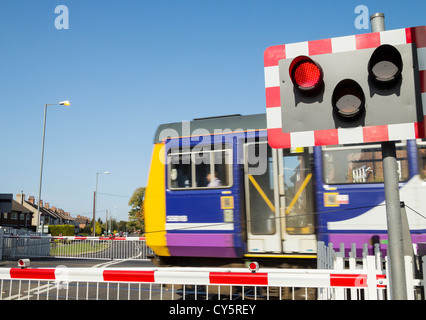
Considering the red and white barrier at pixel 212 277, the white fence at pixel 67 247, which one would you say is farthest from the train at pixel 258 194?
the white fence at pixel 67 247

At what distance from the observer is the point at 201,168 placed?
8602 millimetres

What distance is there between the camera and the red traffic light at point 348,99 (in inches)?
99.0

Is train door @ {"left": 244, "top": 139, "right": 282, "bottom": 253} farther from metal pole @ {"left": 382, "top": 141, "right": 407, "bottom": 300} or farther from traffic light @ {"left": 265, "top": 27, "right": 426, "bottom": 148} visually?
metal pole @ {"left": 382, "top": 141, "right": 407, "bottom": 300}

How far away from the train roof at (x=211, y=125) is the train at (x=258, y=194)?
2 centimetres

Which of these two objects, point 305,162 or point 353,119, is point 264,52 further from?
point 305,162

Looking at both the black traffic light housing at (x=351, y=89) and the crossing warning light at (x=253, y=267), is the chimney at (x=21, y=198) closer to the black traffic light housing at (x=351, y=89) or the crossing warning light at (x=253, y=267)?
the crossing warning light at (x=253, y=267)

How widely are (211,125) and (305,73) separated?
6.20 meters

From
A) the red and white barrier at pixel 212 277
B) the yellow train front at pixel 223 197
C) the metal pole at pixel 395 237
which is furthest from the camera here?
the yellow train front at pixel 223 197

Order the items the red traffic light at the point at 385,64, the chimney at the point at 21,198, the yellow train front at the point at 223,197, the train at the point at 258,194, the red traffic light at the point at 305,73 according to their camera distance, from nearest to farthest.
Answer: the red traffic light at the point at 385,64 → the red traffic light at the point at 305,73 → the train at the point at 258,194 → the yellow train front at the point at 223,197 → the chimney at the point at 21,198

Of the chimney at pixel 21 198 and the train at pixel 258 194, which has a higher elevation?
the chimney at pixel 21 198

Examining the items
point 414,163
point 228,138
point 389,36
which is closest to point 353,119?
point 389,36

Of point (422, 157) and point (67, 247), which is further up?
point (422, 157)

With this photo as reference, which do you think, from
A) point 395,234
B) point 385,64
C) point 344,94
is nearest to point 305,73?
point 344,94

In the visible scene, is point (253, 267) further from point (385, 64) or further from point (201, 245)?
point (201, 245)
